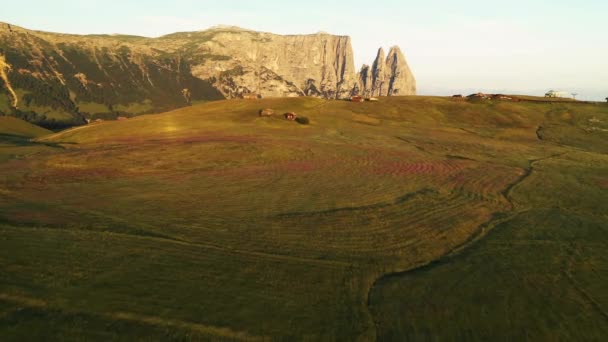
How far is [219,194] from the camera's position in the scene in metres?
31.9

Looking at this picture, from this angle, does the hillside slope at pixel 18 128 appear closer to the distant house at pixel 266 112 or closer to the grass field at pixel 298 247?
the grass field at pixel 298 247

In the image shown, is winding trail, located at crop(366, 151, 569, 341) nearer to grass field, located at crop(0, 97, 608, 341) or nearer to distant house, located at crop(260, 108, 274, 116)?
grass field, located at crop(0, 97, 608, 341)

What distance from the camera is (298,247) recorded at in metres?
20.8

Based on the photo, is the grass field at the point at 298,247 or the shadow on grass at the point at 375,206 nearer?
the grass field at the point at 298,247

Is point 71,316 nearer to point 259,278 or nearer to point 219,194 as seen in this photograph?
point 259,278

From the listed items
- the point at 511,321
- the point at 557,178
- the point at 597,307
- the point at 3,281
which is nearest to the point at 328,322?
the point at 511,321

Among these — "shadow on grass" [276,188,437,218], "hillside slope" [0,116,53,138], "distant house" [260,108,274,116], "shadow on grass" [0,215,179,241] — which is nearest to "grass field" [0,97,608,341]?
"shadow on grass" [0,215,179,241]

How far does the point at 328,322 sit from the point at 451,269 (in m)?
8.18

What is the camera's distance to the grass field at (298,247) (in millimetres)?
13805

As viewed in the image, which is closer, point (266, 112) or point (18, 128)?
point (266, 112)

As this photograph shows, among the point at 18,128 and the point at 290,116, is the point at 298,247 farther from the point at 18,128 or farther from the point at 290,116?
the point at 18,128

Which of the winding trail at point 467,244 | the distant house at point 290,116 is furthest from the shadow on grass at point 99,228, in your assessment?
the distant house at point 290,116

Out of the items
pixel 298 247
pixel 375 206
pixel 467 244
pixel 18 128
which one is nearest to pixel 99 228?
pixel 298 247

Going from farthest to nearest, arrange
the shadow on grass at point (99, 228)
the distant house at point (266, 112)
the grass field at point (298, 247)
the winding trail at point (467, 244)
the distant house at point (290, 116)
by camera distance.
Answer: the distant house at point (266, 112)
the distant house at point (290, 116)
the shadow on grass at point (99, 228)
the winding trail at point (467, 244)
the grass field at point (298, 247)
